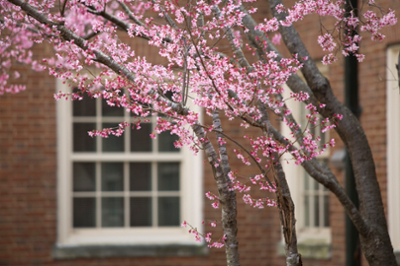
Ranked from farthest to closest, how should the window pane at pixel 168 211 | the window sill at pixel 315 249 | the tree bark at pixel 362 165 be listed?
the window pane at pixel 168 211 → the window sill at pixel 315 249 → the tree bark at pixel 362 165

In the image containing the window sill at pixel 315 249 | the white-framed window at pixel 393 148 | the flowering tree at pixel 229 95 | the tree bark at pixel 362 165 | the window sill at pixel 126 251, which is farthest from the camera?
the window sill at pixel 126 251

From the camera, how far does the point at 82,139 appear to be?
6000mm

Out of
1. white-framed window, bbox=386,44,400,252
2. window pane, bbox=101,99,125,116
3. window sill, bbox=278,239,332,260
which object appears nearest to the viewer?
white-framed window, bbox=386,44,400,252

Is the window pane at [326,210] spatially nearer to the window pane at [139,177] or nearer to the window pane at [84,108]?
the window pane at [139,177]

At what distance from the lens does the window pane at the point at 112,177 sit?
238 inches

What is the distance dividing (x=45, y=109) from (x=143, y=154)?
128 cm

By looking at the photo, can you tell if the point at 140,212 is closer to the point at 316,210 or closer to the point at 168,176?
the point at 168,176

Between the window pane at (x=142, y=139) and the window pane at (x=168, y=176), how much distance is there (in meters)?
0.30

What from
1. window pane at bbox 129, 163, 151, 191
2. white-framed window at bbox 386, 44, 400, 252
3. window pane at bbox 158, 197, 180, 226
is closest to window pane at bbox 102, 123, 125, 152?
window pane at bbox 129, 163, 151, 191

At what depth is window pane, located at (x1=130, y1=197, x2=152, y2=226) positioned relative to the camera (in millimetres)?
6074

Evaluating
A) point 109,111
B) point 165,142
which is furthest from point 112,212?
point 109,111

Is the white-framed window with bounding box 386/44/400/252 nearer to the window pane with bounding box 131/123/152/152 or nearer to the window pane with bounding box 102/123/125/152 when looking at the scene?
the window pane with bounding box 131/123/152/152

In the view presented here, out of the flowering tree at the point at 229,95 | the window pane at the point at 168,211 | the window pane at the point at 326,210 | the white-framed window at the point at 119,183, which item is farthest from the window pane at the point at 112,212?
the flowering tree at the point at 229,95

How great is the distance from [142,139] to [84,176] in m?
0.83
